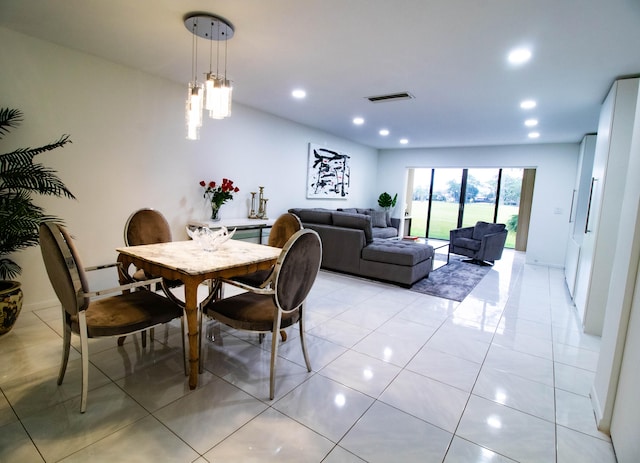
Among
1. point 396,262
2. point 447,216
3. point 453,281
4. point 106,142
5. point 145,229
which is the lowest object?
point 453,281

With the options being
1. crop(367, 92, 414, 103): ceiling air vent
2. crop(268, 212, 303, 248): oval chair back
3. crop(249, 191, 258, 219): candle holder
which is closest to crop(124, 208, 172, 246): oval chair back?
crop(268, 212, 303, 248): oval chair back

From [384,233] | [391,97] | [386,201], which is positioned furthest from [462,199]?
[391,97]

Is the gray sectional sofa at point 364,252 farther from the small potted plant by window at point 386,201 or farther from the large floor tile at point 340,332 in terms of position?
the small potted plant by window at point 386,201

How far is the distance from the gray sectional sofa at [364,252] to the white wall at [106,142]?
1.48 m

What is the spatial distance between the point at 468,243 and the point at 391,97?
3514 millimetres

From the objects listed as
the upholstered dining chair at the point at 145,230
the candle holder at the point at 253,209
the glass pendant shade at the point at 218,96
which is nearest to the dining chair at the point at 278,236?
the upholstered dining chair at the point at 145,230

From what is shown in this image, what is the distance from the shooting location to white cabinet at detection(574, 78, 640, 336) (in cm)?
292

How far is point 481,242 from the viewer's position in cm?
588

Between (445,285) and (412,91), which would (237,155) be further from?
A: (445,285)

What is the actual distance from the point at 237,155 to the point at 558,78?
12.8 feet

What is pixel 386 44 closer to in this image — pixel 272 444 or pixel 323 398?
pixel 323 398

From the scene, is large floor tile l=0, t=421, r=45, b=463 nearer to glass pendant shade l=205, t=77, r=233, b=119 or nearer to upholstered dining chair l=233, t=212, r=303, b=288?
upholstered dining chair l=233, t=212, r=303, b=288

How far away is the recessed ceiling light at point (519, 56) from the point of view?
8.29 ft

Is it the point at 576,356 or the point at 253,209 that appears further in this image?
the point at 253,209
